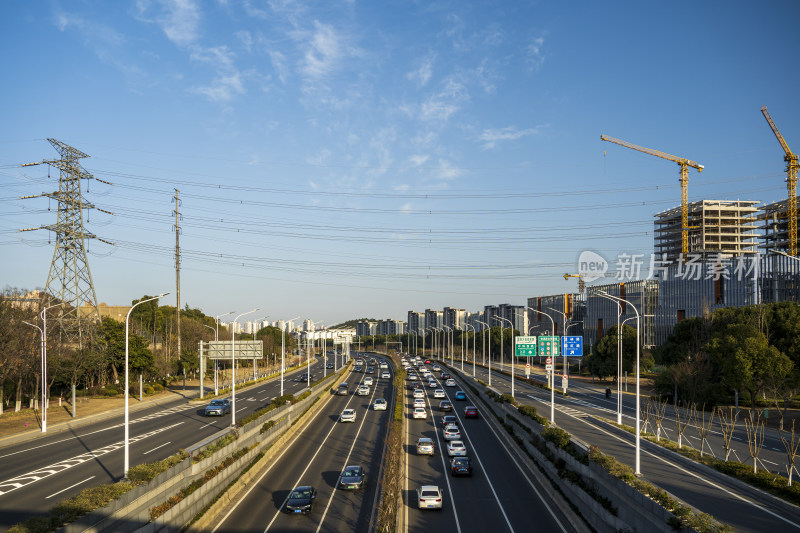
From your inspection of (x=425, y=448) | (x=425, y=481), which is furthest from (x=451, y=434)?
(x=425, y=481)

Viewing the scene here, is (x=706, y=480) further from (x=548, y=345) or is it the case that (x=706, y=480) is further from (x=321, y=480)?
(x=548, y=345)

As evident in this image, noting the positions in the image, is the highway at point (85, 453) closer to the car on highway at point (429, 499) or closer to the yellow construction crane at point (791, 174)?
the car on highway at point (429, 499)

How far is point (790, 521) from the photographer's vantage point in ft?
66.2

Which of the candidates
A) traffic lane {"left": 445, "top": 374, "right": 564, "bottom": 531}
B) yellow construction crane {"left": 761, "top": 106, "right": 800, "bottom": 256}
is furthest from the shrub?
yellow construction crane {"left": 761, "top": 106, "right": 800, "bottom": 256}

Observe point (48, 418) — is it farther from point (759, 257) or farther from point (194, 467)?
point (759, 257)

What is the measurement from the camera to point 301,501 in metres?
28.5

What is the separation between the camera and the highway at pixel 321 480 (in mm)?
27438

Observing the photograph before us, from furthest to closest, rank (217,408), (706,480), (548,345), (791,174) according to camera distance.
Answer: (791,174) < (548,345) < (217,408) < (706,480)

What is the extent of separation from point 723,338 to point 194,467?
5514 cm

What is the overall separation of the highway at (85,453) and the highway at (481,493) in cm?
1635

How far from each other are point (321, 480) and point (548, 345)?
3731cm

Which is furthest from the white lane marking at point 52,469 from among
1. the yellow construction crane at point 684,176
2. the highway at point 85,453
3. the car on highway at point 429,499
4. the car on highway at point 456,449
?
the yellow construction crane at point 684,176

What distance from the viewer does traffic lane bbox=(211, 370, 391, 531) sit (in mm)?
27547

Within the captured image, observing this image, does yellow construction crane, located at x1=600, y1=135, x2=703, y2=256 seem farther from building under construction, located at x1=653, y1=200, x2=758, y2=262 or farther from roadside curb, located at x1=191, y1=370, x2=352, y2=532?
roadside curb, located at x1=191, y1=370, x2=352, y2=532
